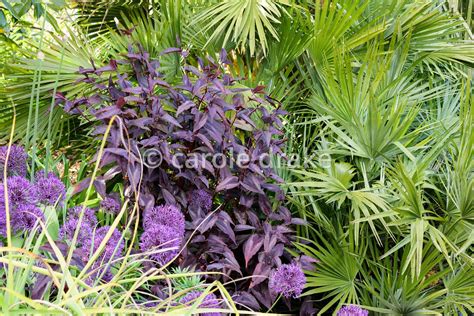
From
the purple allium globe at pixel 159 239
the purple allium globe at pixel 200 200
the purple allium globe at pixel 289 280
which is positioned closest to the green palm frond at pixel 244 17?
the purple allium globe at pixel 200 200

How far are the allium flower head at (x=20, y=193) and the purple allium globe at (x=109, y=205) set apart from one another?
1.12 feet

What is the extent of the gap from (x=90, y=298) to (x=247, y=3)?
1.91 metres

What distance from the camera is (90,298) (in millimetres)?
1676

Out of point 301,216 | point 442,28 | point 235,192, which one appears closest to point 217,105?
point 235,192

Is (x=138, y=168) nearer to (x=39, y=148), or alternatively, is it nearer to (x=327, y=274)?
(x=327, y=274)

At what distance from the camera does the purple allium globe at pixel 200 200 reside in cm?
235

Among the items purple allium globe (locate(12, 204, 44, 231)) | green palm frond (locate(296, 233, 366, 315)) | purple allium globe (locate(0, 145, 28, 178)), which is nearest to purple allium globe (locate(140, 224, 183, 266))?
purple allium globe (locate(12, 204, 44, 231))

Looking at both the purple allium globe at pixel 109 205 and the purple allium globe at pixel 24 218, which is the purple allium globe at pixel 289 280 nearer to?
the purple allium globe at pixel 109 205

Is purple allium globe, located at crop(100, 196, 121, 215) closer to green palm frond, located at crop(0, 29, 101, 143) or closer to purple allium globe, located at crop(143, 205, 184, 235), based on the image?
purple allium globe, located at crop(143, 205, 184, 235)

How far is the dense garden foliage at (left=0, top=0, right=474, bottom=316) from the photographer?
203 cm

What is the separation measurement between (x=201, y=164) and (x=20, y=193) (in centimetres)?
73

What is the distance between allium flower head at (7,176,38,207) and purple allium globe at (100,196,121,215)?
341mm

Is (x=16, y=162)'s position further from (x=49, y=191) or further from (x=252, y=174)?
(x=252, y=174)

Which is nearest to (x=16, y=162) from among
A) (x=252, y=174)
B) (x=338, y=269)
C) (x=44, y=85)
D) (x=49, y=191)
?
(x=49, y=191)
